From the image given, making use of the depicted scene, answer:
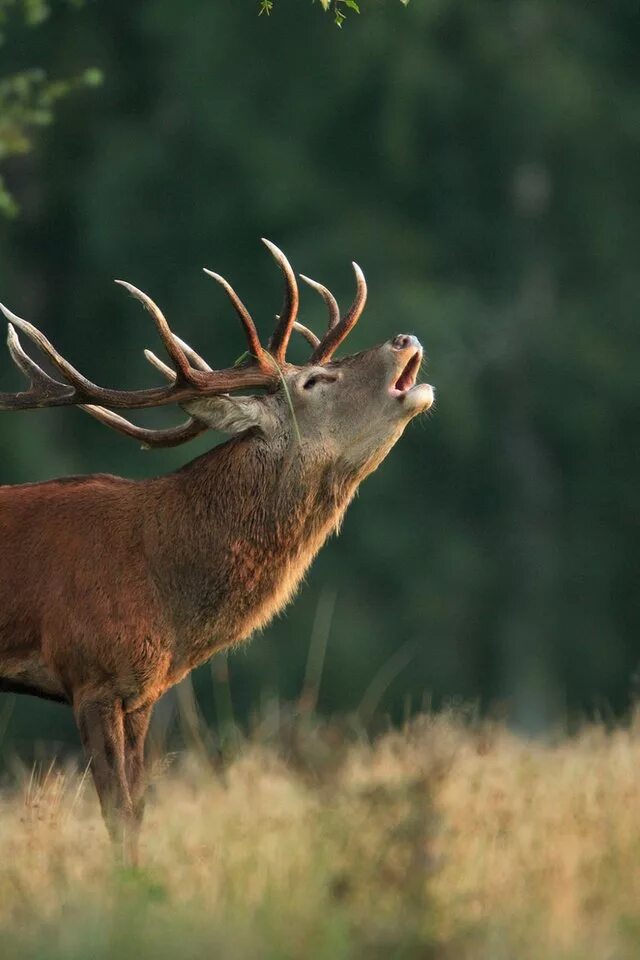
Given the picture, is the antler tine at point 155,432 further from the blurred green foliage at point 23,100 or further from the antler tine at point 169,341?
the blurred green foliage at point 23,100

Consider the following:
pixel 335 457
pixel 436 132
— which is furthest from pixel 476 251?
pixel 335 457

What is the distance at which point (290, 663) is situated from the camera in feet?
60.5

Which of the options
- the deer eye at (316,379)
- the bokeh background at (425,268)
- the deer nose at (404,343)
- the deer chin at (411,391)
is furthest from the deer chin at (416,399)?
the bokeh background at (425,268)

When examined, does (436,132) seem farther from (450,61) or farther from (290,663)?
(290,663)

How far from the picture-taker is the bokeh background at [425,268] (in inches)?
755

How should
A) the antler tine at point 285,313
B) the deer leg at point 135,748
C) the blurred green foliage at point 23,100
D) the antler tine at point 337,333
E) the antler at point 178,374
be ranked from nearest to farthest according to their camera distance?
the deer leg at point 135,748 → the antler at point 178,374 → the antler tine at point 285,313 → the antler tine at point 337,333 → the blurred green foliage at point 23,100

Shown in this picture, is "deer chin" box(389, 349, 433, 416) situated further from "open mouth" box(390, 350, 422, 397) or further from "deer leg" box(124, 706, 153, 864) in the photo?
"deer leg" box(124, 706, 153, 864)

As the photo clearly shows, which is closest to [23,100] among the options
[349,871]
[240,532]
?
[240,532]

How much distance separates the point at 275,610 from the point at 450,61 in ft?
47.9

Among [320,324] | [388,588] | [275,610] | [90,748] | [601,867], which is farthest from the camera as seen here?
[388,588]

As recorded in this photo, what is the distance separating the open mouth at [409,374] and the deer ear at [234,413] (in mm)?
422

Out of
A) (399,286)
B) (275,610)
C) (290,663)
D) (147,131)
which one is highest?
(147,131)

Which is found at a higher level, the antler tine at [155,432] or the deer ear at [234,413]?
the deer ear at [234,413]

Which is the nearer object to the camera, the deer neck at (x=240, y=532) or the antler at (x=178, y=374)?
the deer neck at (x=240, y=532)
